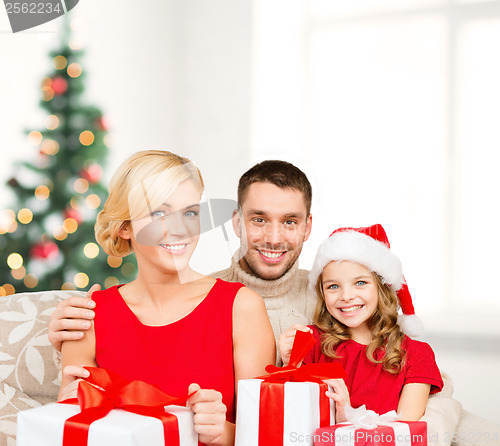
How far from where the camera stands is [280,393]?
1.01 meters

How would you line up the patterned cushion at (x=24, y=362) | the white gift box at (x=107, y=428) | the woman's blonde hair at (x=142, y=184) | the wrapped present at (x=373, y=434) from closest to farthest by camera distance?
the white gift box at (x=107, y=428) → the wrapped present at (x=373, y=434) → the woman's blonde hair at (x=142, y=184) → the patterned cushion at (x=24, y=362)

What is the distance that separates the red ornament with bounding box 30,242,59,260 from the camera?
2928 mm

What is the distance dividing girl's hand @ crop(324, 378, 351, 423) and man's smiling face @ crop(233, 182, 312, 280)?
1.94 feet

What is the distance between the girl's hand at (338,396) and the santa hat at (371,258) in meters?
0.43

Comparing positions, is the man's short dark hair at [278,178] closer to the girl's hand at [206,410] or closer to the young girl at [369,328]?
the young girl at [369,328]

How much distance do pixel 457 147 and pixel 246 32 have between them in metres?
1.49

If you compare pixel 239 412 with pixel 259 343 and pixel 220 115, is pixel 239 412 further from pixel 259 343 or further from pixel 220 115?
pixel 220 115

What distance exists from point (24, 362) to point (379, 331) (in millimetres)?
964

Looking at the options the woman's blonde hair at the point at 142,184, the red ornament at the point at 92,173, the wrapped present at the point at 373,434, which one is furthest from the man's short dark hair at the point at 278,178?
the red ornament at the point at 92,173

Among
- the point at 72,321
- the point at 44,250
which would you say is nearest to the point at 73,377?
the point at 72,321

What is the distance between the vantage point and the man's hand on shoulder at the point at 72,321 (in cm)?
124


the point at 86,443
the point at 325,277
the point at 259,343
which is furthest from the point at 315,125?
the point at 86,443

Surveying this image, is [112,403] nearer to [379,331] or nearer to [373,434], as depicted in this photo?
[373,434]

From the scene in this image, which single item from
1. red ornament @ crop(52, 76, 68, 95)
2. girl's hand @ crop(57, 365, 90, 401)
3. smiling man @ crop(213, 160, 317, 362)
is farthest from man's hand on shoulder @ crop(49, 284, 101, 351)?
red ornament @ crop(52, 76, 68, 95)
